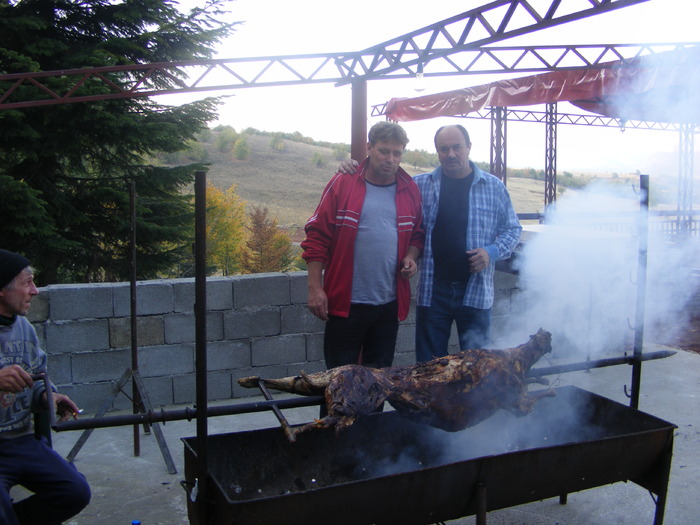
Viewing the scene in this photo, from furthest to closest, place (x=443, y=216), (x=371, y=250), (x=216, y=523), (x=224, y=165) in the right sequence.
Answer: (x=224, y=165) < (x=443, y=216) < (x=371, y=250) < (x=216, y=523)

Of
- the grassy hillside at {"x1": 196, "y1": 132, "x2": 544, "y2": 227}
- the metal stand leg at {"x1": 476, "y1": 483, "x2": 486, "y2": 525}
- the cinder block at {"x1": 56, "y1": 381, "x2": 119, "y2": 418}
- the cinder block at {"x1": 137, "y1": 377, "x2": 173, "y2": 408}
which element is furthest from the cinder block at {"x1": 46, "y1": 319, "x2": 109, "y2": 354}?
the grassy hillside at {"x1": 196, "y1": 132, "x2": 544, "y2": 227}

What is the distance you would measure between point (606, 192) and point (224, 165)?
3760cm

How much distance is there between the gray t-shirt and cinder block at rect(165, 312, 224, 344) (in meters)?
2.07

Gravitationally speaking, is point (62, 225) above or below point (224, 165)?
below

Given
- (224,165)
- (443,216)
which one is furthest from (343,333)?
(224,165)

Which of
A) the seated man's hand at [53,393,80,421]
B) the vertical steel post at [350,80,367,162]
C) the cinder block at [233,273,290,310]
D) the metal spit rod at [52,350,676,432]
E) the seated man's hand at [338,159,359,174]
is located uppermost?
the vertical steel post at [350,80,367,162]

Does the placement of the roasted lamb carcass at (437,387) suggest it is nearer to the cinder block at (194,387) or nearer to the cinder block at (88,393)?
the cinder block at (194,387)

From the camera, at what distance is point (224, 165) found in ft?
136

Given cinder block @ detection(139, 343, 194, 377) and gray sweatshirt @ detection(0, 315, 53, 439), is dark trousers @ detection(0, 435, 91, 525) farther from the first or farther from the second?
cinder block @ detection(139, 343, 194, 377)

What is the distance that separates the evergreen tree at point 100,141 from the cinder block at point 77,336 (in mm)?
6043

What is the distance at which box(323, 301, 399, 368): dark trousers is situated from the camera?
11.9 feet

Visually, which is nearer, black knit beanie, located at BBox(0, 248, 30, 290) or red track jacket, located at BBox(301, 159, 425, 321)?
black knit beanie, located at BBox(0, 248, 30, 290)

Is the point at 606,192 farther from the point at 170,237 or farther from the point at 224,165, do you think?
the point at 224,165

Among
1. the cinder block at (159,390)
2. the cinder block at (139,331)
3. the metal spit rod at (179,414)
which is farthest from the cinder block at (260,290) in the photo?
the metal spit rod at (179,414)
